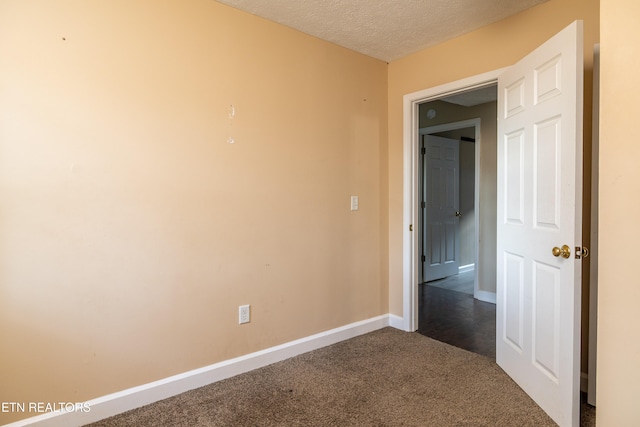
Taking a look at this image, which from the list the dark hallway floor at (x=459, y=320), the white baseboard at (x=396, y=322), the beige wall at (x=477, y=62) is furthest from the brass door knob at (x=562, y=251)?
the white baseboard at (x=396, y=322)

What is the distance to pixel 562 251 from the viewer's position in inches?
71.0

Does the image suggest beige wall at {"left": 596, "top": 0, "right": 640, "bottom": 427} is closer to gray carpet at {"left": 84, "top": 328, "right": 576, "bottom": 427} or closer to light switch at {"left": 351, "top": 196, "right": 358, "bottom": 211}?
gray carpet at {"left": 84, "top": 328, "right": 576, "bottom": 427}

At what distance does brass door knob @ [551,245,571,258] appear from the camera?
5.80 feet

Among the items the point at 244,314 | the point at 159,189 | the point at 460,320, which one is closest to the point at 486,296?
the point at 460,320

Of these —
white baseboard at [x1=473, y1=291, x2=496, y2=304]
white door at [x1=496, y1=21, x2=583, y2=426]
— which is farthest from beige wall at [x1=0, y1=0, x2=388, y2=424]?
white baseboard at [x1=473, y1=291, x2=496, y2=304]

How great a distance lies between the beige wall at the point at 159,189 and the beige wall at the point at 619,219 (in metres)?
1.83

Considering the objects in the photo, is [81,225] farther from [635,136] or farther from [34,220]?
[635,136]

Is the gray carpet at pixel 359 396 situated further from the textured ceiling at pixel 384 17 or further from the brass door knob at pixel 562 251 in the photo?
the textured ceiling at pixel 384 17

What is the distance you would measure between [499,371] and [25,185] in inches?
118

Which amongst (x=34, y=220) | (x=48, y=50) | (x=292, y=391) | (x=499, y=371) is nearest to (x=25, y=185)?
(x=34, y=220)

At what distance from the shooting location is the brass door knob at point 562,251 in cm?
177

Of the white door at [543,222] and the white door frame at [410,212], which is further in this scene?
the white door frame at [410,212]

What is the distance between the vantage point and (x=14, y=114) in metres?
1.70

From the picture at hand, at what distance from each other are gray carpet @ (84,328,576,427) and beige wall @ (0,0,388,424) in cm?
22
